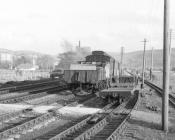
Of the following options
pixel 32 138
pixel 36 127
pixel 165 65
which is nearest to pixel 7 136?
pixel 32 138

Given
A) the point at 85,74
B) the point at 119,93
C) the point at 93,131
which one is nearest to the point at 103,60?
the point at 85,74

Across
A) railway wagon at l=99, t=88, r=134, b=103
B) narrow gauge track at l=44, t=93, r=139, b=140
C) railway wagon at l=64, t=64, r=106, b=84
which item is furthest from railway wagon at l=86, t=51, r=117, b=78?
narrow gauge track at l=44, t=93, r=139, b=140

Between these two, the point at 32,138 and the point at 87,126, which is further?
the point at 87,126

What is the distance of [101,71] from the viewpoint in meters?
22.5

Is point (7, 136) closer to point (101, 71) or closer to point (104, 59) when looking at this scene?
point (101, 71)

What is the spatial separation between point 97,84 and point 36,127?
1239 cm

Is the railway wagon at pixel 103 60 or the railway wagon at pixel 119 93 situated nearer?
the railway wagon at pixel 119 93

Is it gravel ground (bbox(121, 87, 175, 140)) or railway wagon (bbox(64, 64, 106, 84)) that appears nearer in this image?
gravel ground (bbox(121, 87, 175, 140))

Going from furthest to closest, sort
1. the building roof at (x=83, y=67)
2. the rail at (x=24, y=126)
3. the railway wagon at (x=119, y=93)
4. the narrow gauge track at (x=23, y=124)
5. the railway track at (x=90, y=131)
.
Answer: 1. the building roof at (x=83, y=67)
2. the railway wagon at (x=119, y=93)
3. the narrow gauge track at (x=23, y=124)
4. the rail at (x=24, y=126)
5. the railway track at (x=90, y=131)

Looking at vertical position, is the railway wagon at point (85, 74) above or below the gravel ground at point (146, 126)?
above

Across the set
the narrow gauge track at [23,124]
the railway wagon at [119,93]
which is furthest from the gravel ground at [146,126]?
the narrow gauge track at [23,124]

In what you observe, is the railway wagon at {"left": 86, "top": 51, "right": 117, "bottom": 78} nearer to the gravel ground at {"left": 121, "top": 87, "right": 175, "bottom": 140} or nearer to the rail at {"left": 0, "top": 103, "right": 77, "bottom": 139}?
the gravel ground at {"left": 121, "top": 87, "right": 175, "bottom": 140}

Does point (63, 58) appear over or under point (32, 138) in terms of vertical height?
over

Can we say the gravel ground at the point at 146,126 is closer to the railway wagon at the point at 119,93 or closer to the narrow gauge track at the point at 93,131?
the narrow gauge track at the point at 93,131
